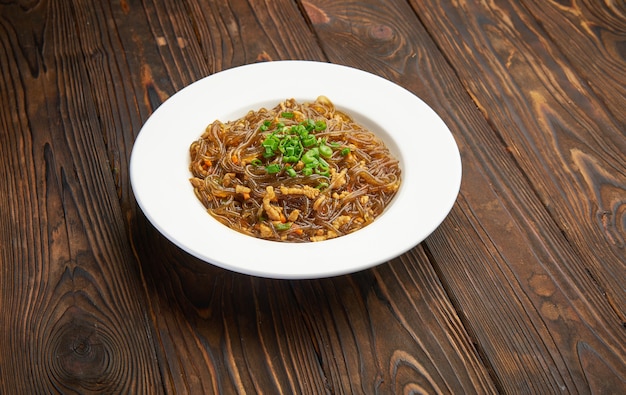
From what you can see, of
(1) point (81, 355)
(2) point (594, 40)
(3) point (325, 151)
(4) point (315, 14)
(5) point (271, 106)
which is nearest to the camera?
(1) point (81, 355)

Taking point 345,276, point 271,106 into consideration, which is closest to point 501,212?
point 345,276

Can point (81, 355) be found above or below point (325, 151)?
below

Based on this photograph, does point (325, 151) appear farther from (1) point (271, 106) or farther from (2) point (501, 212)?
(2) point (501, 212)

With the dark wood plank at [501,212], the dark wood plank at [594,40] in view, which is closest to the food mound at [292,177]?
the dark wood plank at [501,212]

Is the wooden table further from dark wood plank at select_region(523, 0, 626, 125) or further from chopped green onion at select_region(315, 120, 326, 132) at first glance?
chopped green onion at select_region(315, 120, 326, 132)

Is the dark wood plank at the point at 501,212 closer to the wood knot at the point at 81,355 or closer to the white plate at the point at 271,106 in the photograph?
the white plate at the point at 271,106

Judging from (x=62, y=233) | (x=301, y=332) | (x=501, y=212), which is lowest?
(x=62, y=233)

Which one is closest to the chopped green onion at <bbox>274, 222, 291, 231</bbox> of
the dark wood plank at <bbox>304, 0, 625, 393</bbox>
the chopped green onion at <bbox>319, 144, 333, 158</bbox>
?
the chopped green onion at <bbox>319, 144, 333, 158</bbox>
